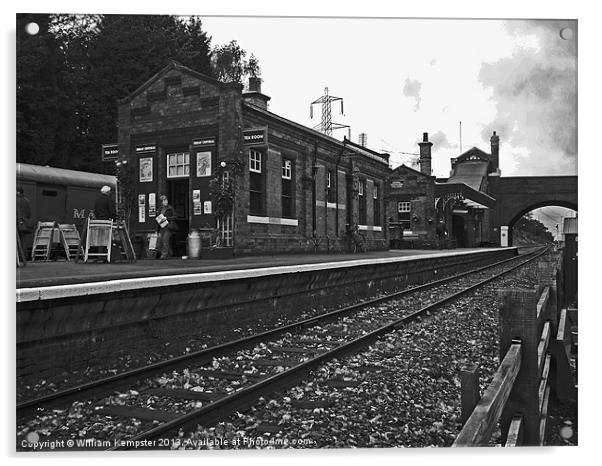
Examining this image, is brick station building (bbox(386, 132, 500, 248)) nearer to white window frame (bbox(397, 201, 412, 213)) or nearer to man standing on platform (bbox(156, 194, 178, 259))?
white window frame (bbox(397, 201, 412, 213))

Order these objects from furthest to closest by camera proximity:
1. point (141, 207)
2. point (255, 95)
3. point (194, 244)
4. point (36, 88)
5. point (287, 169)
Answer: point (194, 244) → point (287, 169) → point (141, 207) → point (255, 95) → point (36, 88)

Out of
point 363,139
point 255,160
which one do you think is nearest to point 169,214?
point 255,160

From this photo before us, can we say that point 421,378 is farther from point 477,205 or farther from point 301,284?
point 301,284

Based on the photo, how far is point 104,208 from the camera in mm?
6738

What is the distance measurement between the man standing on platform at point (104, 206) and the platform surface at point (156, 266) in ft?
A: 1.94

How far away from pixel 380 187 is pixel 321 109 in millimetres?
1931

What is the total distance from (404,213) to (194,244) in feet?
9.70

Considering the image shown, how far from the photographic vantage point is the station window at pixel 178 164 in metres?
7.02

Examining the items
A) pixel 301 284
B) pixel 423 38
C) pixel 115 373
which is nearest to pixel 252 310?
pixel 301 284

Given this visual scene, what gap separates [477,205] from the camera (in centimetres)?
632

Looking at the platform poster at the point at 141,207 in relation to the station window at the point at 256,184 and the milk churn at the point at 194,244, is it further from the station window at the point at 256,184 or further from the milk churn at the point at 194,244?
the station window at the point at 256,184

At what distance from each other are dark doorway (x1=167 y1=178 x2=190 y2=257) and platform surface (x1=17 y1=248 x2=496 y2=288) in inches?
11.0

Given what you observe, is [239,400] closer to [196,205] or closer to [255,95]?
[255,95]

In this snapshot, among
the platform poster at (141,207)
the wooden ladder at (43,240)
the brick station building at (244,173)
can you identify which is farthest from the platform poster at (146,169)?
the wooden ladder at (43,240)
